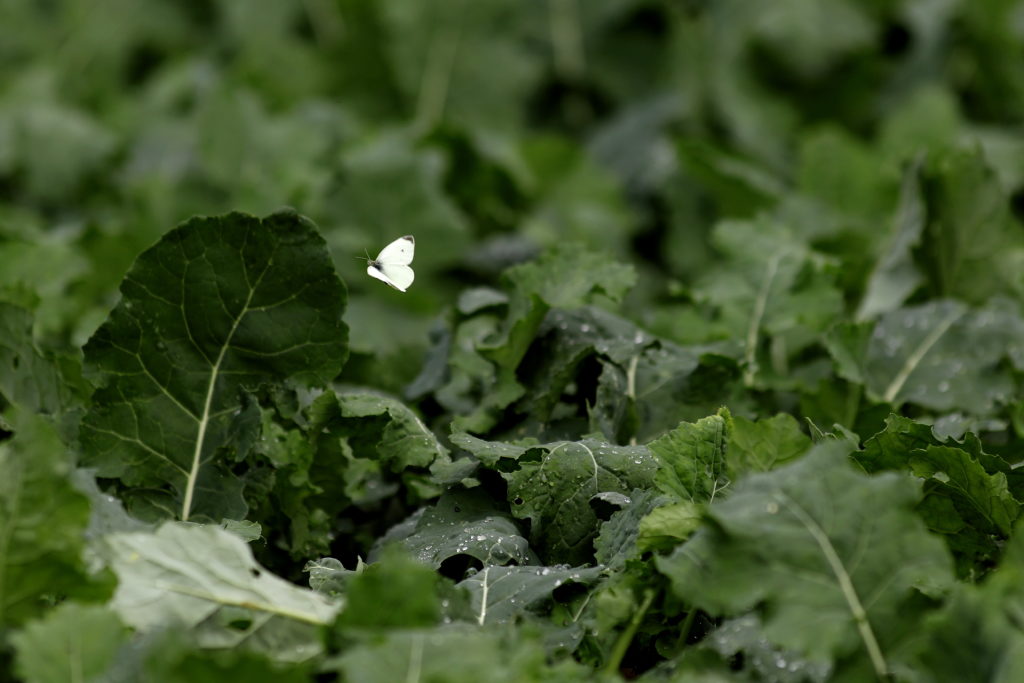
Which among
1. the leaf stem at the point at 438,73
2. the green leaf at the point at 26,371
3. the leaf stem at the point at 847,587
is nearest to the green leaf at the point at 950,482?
the leaf stem at the point at 847,587

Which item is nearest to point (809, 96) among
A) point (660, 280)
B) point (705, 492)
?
point (660, 280)

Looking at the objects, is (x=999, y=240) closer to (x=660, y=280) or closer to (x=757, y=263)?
(x=757, y=263)

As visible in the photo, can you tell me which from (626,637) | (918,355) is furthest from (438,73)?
(626,637)

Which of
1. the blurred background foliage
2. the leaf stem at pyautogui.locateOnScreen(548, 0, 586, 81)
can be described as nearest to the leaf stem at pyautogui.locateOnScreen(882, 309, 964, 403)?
the blurred background foliage

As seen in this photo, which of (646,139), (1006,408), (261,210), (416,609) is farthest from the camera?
(646,139)

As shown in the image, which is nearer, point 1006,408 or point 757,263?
point 1006,408

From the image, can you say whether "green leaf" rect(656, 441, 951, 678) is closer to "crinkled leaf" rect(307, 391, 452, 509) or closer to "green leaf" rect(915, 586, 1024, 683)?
"green leaf" rect(915, 586, 1024, 683)
